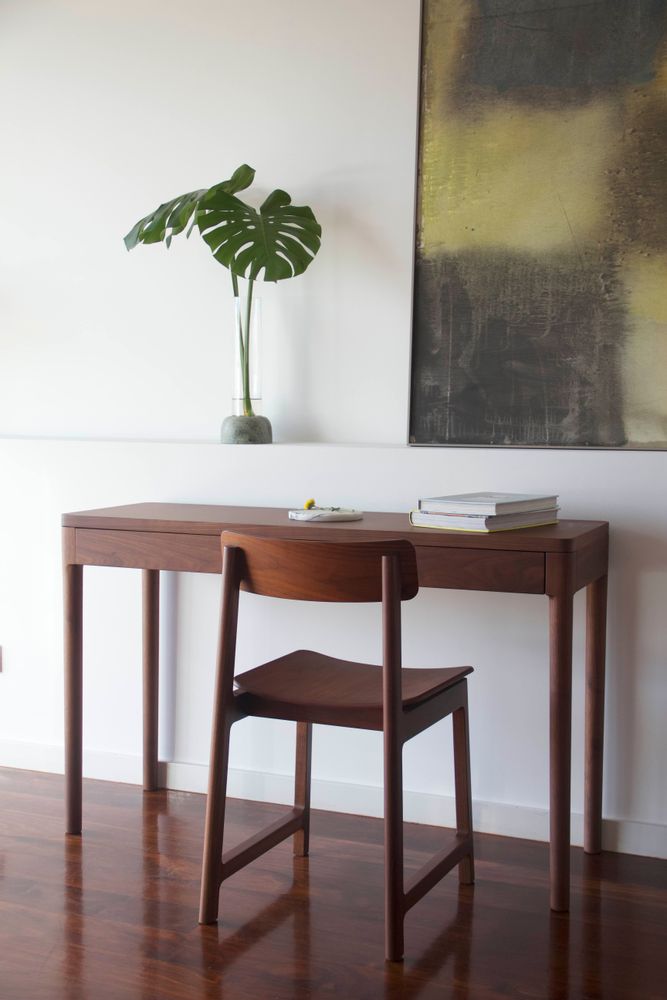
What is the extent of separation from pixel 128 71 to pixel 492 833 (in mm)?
2373

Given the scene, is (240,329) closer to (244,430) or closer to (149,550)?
(244,430)

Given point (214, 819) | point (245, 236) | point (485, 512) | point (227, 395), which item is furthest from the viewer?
point (227, 395)

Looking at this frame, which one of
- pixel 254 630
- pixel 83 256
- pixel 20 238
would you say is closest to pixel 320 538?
pixel 254 630

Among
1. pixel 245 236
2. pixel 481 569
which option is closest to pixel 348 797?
pixel 481 569

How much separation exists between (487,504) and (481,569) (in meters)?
0.14

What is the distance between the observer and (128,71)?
3213mm

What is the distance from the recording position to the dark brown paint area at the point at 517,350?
2723mm

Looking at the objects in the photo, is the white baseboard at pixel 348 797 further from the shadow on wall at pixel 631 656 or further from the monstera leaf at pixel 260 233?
the monstera leaf at pixel 260 233

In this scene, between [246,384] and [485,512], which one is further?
[246,384]

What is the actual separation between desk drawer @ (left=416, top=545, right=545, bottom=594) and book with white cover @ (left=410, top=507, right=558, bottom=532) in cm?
6

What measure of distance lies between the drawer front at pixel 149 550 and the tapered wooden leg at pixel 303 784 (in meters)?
0.43

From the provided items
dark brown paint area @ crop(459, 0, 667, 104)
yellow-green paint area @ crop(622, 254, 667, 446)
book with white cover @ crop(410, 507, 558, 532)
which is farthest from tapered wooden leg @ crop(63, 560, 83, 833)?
dark brown paint area @ crop(459, 0, 667, 104)

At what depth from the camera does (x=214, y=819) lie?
7.00 ft

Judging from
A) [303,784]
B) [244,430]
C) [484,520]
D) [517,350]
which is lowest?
[303,784]
